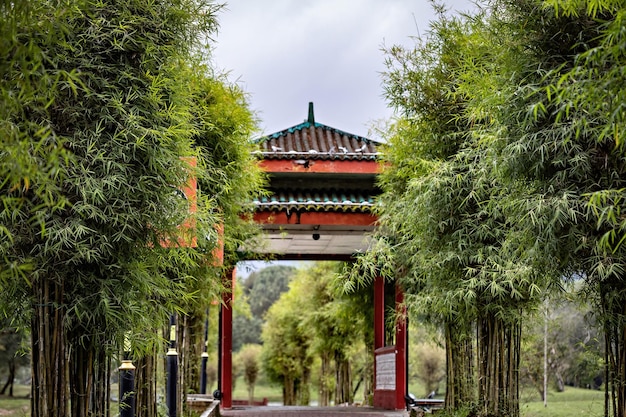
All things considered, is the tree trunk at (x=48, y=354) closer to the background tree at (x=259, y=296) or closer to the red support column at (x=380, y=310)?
the red support column at (x=380, y=310)

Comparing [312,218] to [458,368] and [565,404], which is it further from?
[565,404]

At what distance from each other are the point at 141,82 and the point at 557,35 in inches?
91.4

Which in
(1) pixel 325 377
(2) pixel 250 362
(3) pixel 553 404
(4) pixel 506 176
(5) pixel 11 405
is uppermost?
(4) pixel 506 176

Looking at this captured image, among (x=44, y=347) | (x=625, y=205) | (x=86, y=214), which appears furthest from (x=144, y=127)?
(x=625, y=205)

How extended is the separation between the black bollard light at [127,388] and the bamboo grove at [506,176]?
2.47m

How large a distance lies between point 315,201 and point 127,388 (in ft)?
15.7

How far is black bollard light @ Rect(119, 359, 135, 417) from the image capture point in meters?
4.84

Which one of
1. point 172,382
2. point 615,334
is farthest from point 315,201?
point 615,334

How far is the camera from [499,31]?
4660mm

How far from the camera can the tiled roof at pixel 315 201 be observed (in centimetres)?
916

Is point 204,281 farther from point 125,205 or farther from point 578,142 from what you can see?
point 578,142

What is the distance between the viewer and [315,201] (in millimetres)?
9375

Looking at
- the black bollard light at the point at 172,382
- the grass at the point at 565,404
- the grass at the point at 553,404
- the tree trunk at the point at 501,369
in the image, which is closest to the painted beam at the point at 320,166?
the grass at the point at 553,404

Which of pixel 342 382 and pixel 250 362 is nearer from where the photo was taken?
pixel 342 382
